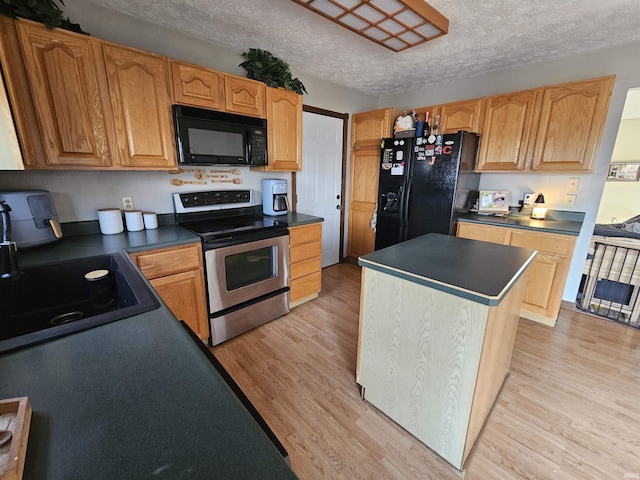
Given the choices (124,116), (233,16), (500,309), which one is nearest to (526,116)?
(500,309)

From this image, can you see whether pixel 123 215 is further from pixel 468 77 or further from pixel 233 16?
pixel 468 77

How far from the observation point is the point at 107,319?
82 cm

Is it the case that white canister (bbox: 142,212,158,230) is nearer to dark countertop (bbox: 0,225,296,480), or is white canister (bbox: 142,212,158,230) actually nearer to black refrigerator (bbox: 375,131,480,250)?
dark countertop (bbox: 0,225,296,480)

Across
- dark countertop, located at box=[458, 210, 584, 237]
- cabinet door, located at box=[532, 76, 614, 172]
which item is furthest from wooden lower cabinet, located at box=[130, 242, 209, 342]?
cabinet door, located at box=[532, 76, 614, 172]

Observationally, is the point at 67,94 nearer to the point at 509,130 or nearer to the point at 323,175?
the point at 323,175

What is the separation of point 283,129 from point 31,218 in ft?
6.35

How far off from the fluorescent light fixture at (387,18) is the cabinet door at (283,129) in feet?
2.83

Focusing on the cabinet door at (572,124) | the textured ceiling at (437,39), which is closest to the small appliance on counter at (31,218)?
the textured ceiling at (437,39)

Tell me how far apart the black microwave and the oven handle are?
63 centimetres

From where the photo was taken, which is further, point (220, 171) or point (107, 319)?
point (220, 171)

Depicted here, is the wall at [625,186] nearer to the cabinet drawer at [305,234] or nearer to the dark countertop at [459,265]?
the dark countertop at [459,265]

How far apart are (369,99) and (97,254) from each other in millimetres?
3838

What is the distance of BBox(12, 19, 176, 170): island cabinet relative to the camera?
153 cm

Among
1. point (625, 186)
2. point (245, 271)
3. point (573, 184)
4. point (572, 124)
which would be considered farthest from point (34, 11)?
point (625, 186)
